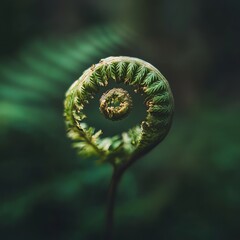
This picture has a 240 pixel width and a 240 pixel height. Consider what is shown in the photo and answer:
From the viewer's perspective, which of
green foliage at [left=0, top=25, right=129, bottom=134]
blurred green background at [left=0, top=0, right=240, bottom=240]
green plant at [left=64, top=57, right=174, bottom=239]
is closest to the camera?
green plant at [left=64, top=57, right=174, bottom=239]

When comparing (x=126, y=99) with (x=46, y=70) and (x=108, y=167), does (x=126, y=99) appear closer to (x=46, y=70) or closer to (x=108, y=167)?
(x=108, y=167)

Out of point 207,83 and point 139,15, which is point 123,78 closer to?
point 139,15

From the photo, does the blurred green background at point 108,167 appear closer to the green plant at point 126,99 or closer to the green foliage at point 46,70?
the green foliage at point 46,70

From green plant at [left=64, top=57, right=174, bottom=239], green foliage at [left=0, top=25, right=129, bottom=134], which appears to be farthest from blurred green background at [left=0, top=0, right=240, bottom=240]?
green plant at [left=64, top=57, right=174, bottom=239]

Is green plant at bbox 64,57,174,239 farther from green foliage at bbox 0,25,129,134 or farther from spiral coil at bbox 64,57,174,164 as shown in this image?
green foliage at bbox 0,25,129,134

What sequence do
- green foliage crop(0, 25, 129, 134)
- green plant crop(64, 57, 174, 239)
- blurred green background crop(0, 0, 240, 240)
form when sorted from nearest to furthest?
green plant crop(64, 57, 174, 239), blurred green background crop(0, 0, 240, 240), green foliage crop(0, 25, 129, 134)

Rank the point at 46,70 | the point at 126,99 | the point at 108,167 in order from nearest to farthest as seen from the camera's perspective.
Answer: the point at 126,99, the point at 108,167, the point at 46,70

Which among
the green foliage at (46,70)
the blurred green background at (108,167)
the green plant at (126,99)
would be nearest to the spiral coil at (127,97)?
the green plant at (126,99)

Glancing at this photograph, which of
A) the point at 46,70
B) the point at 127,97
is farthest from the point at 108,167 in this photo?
the point at 127,97

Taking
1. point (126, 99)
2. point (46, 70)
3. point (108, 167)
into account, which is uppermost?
point (46, 70)
